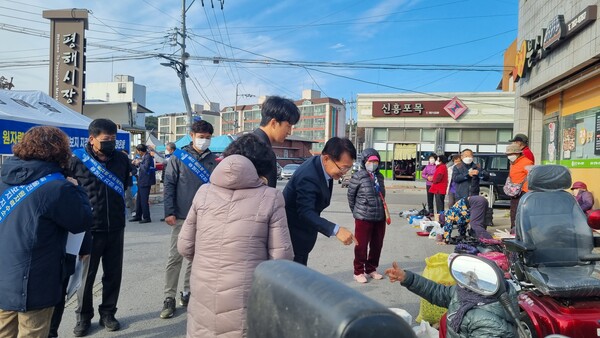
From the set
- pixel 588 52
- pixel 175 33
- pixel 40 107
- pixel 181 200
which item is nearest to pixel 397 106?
pixel 175 33

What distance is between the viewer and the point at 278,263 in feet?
3.56

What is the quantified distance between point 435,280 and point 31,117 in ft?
24.0

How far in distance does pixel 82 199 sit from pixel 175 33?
18431 millimetres

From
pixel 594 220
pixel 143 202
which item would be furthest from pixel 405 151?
pixel 594 220

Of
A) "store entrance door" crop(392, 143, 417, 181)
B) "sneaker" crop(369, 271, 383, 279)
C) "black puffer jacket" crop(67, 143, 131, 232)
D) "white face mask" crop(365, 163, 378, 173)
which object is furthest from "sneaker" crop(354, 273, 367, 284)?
"store entrance door" crop(392, 143, 417, 181)

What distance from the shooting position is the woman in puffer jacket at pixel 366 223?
17.2ft

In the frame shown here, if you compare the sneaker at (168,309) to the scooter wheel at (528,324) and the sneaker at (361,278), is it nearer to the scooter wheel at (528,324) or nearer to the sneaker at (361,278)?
the sneaker at (361,278)

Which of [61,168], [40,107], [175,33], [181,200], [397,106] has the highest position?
[175,33]

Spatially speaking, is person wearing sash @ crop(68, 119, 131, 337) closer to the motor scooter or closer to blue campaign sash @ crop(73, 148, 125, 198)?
blue campaign sash @ crop(73, 148, 125, 198)

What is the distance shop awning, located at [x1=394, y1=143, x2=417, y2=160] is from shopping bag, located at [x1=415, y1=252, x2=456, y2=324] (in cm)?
2178

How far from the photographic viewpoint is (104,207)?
11.6ft

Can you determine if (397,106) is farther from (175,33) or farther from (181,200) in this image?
(181,200)

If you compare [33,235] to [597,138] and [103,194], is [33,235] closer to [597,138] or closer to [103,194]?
[103,194]

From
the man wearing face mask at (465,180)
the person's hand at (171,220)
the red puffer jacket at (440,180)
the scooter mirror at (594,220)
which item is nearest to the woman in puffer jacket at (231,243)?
the person's hand at (171,220)
